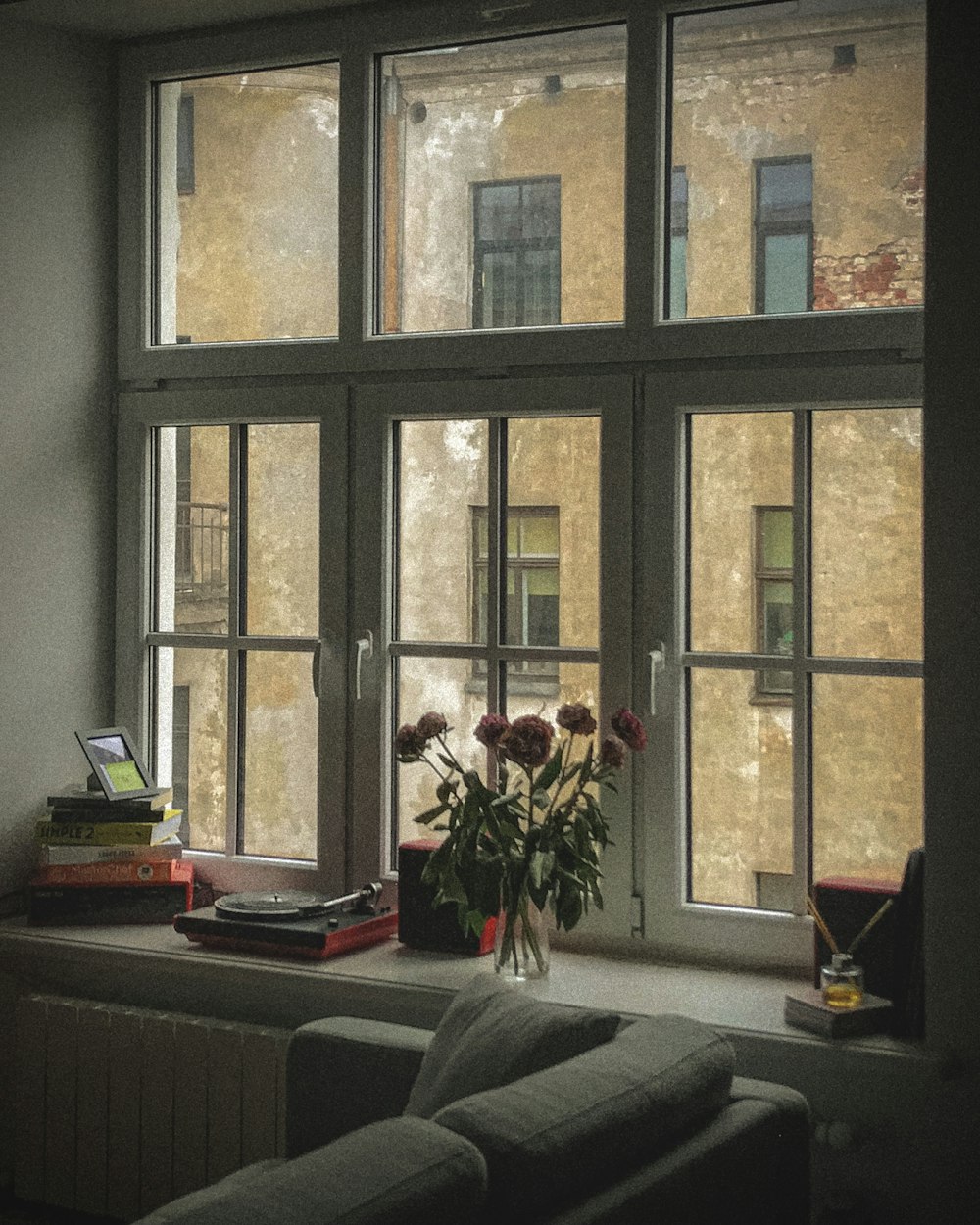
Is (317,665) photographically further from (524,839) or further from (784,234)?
(784,234)

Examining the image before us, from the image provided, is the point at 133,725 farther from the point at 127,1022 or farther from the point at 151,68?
the point at 151,68

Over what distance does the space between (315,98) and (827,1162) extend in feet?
8.90

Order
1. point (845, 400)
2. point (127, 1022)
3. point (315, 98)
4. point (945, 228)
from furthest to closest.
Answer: point (315, 98)
point (127, 1022)
point (845, 400)
point (945, 228)

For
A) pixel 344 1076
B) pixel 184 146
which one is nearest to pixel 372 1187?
pixel 344 1076

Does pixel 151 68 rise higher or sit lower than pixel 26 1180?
higher

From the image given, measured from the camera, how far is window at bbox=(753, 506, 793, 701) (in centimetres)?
316

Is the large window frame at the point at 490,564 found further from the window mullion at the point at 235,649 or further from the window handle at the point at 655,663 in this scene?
the window mullion at the point at 235,649

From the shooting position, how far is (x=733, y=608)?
3.22 meters

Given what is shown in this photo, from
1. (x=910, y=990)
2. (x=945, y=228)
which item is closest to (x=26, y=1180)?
(x=910, y=990)

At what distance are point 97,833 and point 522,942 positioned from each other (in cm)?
114

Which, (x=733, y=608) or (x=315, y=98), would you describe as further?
(x=315, y=98)

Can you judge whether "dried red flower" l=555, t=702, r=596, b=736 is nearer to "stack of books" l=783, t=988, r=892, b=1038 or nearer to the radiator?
"stack of books" l=783, t=988, r=892, b=1038

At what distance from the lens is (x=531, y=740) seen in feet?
9.75

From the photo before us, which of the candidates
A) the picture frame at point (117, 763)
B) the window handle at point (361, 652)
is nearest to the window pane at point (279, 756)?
the window handle at point (361, 652)
